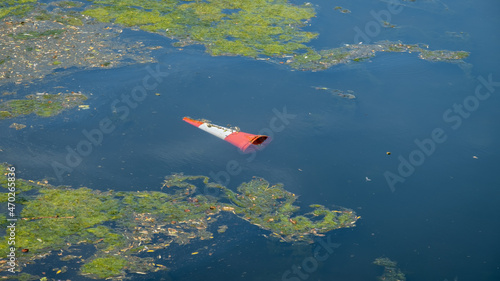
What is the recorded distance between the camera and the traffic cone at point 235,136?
728 cm

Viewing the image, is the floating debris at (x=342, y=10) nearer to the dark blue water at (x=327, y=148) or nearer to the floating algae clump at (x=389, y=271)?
the dark blue water at (x=327, y=148)

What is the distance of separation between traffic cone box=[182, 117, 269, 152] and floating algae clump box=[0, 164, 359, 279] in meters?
0.75

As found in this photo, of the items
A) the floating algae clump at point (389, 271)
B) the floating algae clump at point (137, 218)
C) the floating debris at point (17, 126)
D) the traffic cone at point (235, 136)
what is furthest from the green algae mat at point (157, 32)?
the floating algae clump at point (389, 271)

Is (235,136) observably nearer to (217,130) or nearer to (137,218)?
(217,130)

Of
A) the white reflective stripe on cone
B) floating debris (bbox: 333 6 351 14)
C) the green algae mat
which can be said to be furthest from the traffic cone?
floating debris (bbox: 333 6 351 14)

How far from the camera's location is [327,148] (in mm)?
7391

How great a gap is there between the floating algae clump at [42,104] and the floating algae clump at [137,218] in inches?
56.7

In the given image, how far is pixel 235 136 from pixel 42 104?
123 inches

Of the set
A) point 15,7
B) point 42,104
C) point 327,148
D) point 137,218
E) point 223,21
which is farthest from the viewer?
point 15,7

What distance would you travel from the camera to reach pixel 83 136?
7379mm

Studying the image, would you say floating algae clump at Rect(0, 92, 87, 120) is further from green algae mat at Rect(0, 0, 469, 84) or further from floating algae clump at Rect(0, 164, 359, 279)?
floating algae clump at Rect(0, 164, 359, 279)

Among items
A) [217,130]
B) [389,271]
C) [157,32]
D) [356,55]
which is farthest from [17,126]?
[356,55]

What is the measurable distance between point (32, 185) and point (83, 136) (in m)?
1.18

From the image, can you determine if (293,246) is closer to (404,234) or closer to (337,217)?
(337,217)
